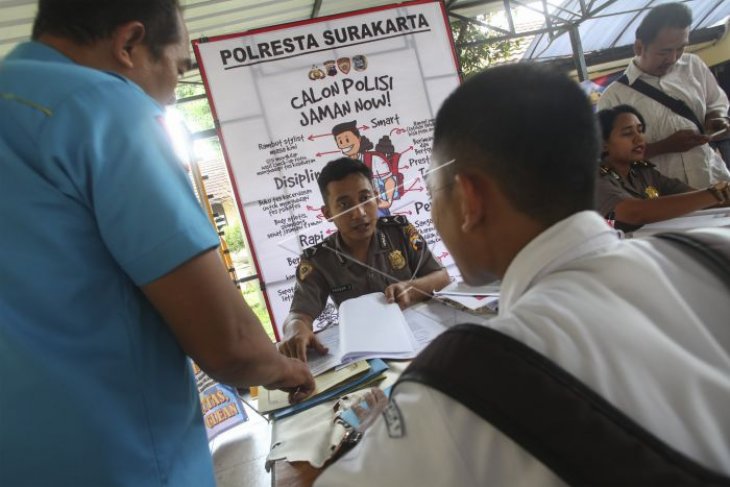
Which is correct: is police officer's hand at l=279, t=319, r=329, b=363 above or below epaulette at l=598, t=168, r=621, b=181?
below

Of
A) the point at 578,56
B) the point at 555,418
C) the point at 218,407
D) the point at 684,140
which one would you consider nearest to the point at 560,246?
the point at 555,418

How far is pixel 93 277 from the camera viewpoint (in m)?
0.72

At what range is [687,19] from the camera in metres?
2.50

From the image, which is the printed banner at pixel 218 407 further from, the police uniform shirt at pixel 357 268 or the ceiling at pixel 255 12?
the ceiling at pixel 255 12

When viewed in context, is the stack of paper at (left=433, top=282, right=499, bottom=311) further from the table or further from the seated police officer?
the seated police officer

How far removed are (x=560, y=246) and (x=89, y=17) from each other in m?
0.85

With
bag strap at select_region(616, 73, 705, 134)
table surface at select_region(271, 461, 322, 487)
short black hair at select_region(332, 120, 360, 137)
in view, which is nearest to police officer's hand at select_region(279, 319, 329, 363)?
table surface at select_region(271, 461, 322, 487)

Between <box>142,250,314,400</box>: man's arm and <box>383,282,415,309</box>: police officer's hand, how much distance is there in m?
0.94

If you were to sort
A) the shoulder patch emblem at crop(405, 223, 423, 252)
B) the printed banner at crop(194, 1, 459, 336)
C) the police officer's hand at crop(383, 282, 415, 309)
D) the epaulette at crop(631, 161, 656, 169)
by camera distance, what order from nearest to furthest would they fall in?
the police officer's hand at crop(383, 282, 415, 309), the shoulder patch emblem at crop(405, 223, 423, 252), the epaulette at crop(631, 161, 656, 169), the printed banner at crop(194, 1, 459, 336)

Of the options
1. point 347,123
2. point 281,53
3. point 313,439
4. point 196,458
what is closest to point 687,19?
point 347,123

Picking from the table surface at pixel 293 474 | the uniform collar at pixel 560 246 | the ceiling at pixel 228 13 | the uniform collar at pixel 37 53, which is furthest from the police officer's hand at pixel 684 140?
the ceiling at pixel 228 13

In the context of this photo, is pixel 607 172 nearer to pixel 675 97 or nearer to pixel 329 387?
pixel 675 97

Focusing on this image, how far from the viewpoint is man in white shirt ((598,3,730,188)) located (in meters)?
2.59

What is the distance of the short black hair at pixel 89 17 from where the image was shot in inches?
31.5
